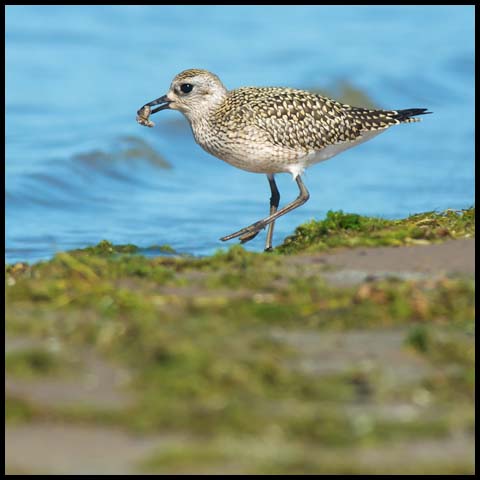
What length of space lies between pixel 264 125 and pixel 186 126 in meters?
9.22

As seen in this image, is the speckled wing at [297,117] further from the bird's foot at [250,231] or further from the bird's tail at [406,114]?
the bird's foot at [250,231]

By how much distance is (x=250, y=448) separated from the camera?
547 cm

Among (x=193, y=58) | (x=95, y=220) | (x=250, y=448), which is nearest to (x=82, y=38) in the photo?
(x=193, y=58)

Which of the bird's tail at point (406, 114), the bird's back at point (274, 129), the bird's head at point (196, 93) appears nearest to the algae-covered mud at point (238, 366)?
the bird's back at point (274, 129)

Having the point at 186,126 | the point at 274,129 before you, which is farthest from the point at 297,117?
the point at 186,126

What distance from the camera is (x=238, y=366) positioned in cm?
621

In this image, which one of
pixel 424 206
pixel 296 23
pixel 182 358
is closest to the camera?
pixel 182 358

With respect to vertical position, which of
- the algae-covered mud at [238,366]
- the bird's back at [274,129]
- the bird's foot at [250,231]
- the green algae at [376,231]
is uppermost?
the bird's back at [274,129]

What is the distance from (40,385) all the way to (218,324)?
1.08 metres

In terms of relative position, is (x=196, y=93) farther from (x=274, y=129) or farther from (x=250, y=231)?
(x=250, y=231)

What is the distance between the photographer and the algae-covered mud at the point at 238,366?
5.48m

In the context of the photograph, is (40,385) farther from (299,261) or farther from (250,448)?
(299,261)

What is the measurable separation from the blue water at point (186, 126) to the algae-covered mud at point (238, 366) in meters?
4.68

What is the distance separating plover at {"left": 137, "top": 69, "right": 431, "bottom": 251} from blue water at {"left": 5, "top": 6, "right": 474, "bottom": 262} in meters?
Result: 1.14
